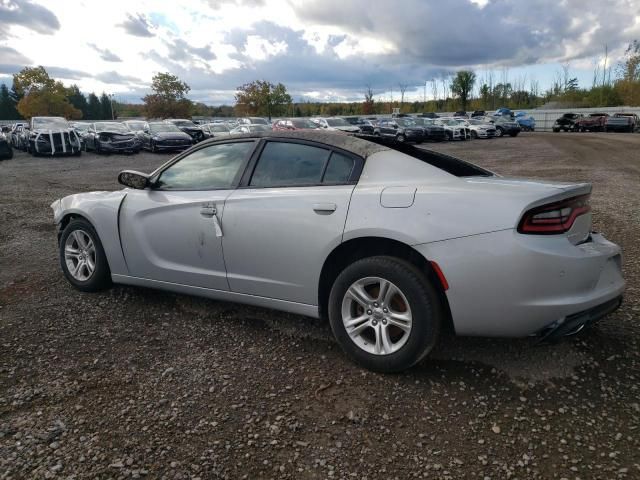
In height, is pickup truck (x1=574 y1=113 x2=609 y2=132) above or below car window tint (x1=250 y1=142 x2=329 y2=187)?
above

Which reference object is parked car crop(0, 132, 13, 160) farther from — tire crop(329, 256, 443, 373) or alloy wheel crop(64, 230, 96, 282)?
tire crop(329, 256, 443, 373)

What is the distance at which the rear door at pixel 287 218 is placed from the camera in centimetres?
309

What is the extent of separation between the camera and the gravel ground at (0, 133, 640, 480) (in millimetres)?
2273

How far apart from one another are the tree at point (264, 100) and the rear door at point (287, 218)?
71332 mm

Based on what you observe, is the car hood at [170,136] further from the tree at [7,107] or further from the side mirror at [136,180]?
the tree at [7,107]

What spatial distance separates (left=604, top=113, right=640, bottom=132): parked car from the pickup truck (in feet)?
1.63

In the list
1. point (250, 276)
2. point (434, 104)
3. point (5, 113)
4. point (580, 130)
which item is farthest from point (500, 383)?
point (5, 113)

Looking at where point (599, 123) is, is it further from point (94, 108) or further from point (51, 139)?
point (94, 108)

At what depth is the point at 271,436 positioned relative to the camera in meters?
2.47

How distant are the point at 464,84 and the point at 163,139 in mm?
70764

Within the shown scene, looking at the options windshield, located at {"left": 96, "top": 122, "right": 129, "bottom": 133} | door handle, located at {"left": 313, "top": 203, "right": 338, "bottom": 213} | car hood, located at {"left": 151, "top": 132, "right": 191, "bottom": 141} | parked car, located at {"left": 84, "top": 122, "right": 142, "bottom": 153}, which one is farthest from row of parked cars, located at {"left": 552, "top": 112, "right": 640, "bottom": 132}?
door handle, located at {"left": 313, "top": 203, "right": 338, "bottom": 213}

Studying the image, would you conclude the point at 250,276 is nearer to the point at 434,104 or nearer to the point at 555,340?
the point at 555,340

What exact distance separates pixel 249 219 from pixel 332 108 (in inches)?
4047

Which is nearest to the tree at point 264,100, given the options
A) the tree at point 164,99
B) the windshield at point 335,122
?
the tree at point 164,99
